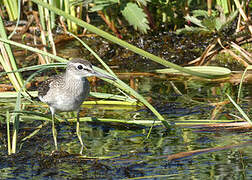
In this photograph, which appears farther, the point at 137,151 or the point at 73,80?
the point at 73,80

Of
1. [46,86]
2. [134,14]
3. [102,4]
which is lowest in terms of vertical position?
[46,86]

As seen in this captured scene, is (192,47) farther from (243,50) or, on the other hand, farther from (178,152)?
(178,152)

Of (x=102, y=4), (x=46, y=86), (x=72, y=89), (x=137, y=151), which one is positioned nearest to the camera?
(x=137, y=151)

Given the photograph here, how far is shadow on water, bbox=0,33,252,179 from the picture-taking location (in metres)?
4.27

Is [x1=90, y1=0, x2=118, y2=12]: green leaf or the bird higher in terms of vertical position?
[x1=90, y1=0, x2=118, y2=12]: green leaf

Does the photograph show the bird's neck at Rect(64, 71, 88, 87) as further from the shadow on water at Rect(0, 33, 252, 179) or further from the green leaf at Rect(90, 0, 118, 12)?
the green leaf at Rect(90, 0, 118, 12)

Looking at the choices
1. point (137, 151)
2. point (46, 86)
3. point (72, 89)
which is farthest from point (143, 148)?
point (46, 86)

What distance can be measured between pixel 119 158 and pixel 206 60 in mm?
3265

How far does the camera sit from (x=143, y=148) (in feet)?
15.9

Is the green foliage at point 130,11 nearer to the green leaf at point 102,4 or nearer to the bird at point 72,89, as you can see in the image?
the green leaf at point 102,4

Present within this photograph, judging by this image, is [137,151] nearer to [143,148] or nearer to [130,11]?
[143,148]

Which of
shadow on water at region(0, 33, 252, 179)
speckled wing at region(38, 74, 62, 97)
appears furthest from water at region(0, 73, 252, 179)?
speckled wing at region(38, 74, 62, 97)

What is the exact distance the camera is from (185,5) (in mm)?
7680

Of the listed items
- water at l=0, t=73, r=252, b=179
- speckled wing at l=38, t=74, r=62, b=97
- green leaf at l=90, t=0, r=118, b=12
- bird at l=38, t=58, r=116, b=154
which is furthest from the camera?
green leaf at l=90, t=0, r=118, b=12
